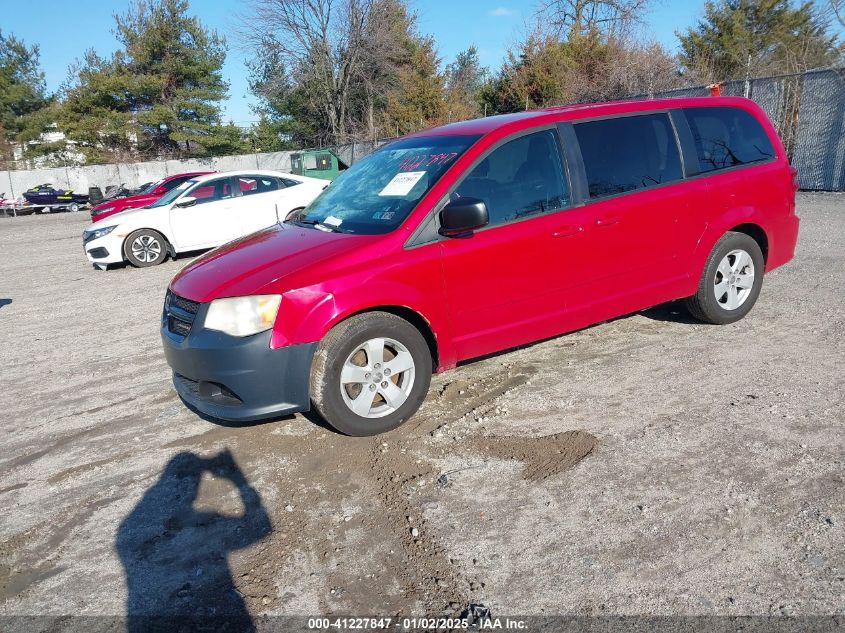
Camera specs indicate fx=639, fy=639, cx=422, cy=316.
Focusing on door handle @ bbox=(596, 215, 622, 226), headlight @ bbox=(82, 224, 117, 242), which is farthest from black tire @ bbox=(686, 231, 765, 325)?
headlight @ bbox=(82, 224, 117, 242)

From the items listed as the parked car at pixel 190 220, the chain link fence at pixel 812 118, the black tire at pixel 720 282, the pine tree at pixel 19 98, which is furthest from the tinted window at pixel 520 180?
the pine tree at pixel 19 98

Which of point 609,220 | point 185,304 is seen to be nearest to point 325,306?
point 185,304

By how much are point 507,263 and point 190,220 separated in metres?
9.09

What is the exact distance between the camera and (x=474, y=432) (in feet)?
13.4

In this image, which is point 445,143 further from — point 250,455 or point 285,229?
point 250,455

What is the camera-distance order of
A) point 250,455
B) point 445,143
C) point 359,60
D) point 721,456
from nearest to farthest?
point 721,456, point 250,455, point 445,143, point 359,60

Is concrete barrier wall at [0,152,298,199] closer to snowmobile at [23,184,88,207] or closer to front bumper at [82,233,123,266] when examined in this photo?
snowmobile at [23,184,88,207]

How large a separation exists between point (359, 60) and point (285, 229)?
35.4 meters

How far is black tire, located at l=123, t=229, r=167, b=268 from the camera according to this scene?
37.7 feet

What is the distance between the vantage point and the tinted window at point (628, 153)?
475 cm

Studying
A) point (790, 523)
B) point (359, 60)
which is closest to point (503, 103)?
point (359, 60)

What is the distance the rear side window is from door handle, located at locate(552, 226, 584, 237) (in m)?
1.45

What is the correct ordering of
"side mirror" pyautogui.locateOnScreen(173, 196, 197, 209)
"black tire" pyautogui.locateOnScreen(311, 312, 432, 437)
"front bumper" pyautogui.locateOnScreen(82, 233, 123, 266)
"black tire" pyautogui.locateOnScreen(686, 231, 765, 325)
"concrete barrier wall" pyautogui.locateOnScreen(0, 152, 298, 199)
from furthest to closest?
"concrete barrier wall" pyautogui.locateOnScreen(0, 152, 298, 199) → "side mirror" pyautogui.locateOnScreen(173, 196, 197, 209) → "front bumper" pyautogui.locateOnScreen(82, 233, 123, 266) → "black tire" pyautogui.locateOnScreen(686, 231, 765, 325) → "black tire" pyautogui.locateOnScreen(311, 312, 432, 437)

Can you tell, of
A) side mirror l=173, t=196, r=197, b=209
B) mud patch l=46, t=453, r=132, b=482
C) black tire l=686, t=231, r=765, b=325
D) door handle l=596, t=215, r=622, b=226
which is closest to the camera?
mud patch l=46, t=453, r=132, b=482
